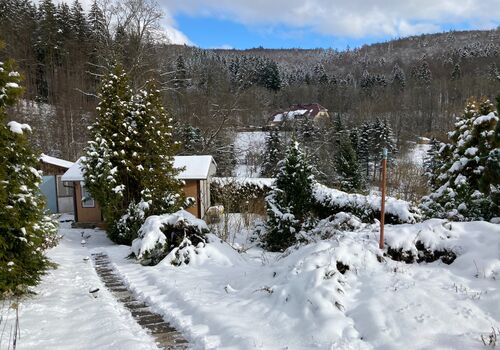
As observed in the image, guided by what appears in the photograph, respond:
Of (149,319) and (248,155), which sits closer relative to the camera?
(149,319)

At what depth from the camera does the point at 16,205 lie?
618cm

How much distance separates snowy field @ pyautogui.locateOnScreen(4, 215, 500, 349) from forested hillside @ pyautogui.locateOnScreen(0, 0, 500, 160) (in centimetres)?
362

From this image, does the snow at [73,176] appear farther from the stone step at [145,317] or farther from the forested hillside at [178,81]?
the stone step at [145,317]

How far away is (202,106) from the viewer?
90.9 ft

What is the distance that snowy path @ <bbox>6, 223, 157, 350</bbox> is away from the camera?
431 centimetres

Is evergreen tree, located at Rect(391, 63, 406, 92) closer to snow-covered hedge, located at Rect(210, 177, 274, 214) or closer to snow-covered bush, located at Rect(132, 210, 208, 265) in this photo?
snow-covered hedge, located at Rect(210, 177, 274, 214)

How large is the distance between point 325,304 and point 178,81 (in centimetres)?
2681

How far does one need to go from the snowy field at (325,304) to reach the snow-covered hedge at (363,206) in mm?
4919

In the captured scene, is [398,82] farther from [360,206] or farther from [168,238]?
[168,238]

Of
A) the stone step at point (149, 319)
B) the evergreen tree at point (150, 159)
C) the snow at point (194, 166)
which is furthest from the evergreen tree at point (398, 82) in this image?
the stone step at point (149, 319)

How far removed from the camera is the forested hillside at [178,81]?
22812 mm

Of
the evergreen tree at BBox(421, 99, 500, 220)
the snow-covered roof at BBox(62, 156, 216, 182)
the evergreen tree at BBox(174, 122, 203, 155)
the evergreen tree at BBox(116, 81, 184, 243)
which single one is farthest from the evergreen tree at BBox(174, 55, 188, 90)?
the evergreen tree at BBox(421, 99, 500, 220)

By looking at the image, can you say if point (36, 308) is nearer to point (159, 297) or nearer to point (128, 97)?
point (159, 297)

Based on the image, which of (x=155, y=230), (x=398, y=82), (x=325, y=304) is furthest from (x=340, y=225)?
(x=398, y=82)
